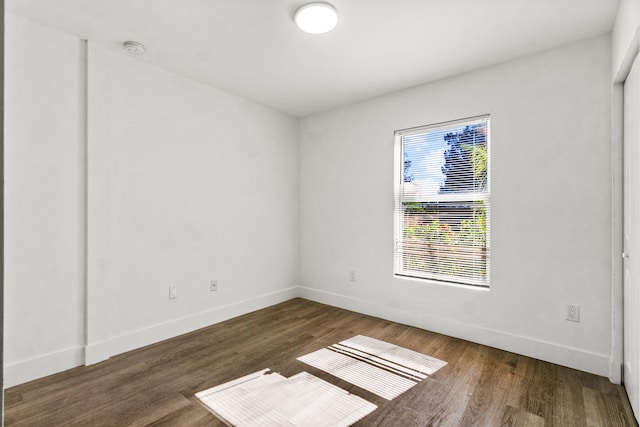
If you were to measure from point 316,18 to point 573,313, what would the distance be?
2.90 meters

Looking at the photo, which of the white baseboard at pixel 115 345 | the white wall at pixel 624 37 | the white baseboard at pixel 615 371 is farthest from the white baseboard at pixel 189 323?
the white wall at pixel 624 37

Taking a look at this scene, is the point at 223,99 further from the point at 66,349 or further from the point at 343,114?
the point at 66,349

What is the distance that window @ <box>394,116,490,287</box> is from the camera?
3068mm

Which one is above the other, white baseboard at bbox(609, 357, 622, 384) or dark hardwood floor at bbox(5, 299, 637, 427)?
white baseboard at bbox(609, 357, 622, 384)

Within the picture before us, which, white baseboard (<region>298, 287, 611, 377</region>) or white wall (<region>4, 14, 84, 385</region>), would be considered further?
white baseboard (<region>298, 287, 611, 377</region>)

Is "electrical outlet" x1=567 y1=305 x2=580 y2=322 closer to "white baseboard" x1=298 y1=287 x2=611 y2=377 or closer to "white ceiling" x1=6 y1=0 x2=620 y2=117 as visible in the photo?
"white baseboard" x1=298 y1=287 x2=611 y2=377

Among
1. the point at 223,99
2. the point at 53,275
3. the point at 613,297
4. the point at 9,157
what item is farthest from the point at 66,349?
the point at 613,297

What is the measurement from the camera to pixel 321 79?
3.29 m

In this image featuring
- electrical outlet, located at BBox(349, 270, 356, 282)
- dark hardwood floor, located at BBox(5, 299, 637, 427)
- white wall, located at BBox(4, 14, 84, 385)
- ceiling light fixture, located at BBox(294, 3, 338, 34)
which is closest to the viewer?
dark hardwood floor, located at BBox(5, 299, 637, 427)

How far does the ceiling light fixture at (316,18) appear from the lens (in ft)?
7.03

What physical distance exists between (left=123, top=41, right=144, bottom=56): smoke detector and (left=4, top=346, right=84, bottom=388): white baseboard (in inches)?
94.3

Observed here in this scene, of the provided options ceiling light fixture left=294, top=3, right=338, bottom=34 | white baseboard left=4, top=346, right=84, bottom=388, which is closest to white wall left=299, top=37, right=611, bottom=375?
ceiling light fixture left=294, top=3, right=338, bottom=34

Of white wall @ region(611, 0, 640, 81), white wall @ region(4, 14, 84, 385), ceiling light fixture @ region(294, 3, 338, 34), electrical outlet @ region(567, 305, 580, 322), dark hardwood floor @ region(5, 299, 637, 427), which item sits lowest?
dark hardwood floor @ region(5, 299, 637, 427)

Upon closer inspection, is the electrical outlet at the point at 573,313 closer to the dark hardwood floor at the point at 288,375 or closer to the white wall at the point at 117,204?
the dark hardwood floor at the point at 288,375
